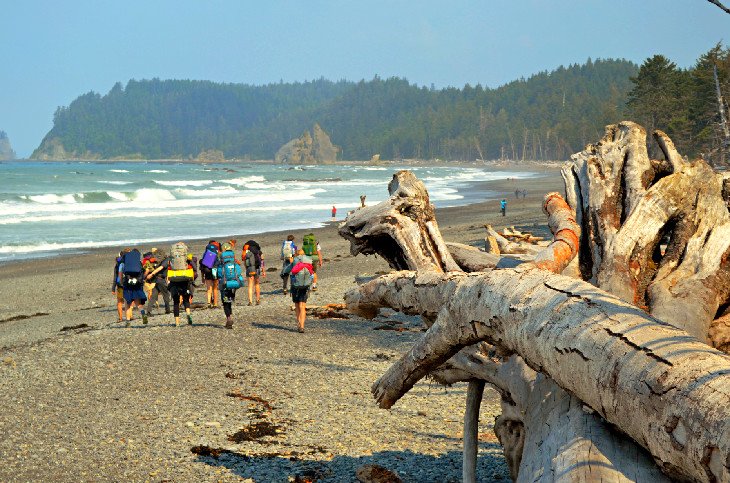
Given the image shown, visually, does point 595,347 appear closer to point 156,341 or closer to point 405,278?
point 405,278

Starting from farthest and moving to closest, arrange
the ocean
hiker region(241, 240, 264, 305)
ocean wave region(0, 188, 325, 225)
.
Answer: ocean wave region(0, 188, 325, 225)
the ocean
hiker region(241, 240, 264, 305)

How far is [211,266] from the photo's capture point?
49.2 ft

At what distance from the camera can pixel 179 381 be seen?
1026cm

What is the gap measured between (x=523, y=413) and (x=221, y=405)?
558 cm

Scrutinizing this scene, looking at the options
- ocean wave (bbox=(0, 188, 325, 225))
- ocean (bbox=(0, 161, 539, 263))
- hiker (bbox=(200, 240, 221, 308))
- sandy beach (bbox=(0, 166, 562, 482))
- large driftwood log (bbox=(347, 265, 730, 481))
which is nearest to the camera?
large driftwood log (bbox=(347, 265, 730, 481))

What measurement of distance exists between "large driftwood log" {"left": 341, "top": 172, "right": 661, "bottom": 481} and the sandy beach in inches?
67.4

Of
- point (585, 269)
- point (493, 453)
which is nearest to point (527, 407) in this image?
point (585, 269)

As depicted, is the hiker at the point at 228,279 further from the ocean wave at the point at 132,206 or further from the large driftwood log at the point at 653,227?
the ocean wave at the point at 132,206

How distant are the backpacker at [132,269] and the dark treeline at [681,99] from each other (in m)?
37.9

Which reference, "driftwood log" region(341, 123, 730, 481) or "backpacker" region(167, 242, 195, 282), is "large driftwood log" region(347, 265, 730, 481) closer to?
"driftwood log" region(341, 123, 730, 481)

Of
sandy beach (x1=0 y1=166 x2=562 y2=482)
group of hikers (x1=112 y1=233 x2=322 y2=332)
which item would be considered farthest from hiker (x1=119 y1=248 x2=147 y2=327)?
sandy beach (x1=0 y1=166 x2=562 y2=482)

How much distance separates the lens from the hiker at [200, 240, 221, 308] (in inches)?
588

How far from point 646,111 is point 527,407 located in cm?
6266

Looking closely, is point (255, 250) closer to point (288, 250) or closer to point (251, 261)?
point (251, 261)
